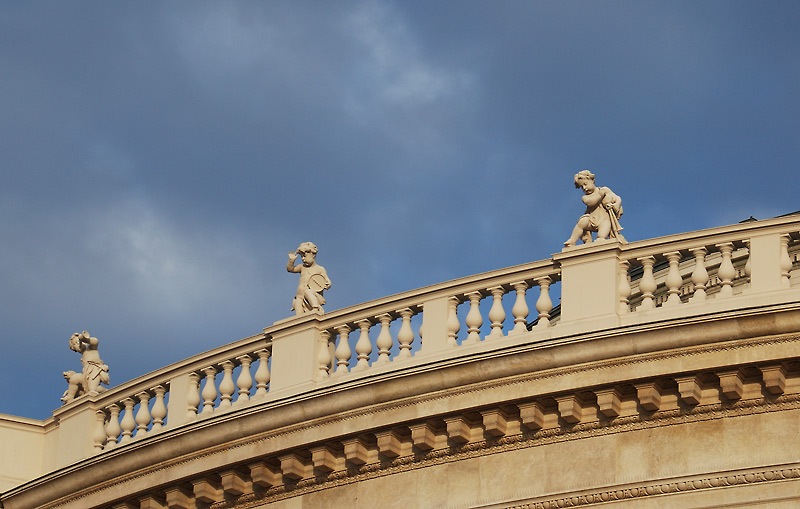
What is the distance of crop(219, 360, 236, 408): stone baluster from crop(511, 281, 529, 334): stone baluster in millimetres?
4695

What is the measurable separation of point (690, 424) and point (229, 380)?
25.2ft

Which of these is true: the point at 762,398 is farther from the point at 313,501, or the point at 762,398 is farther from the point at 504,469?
the point at 313,501

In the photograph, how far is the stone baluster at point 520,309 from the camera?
29.6 m

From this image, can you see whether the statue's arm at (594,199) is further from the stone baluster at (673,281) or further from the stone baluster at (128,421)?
the stone baluster at (128,421)

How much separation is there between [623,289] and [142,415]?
810cm

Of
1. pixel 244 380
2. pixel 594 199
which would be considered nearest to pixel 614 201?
pixel 594 199

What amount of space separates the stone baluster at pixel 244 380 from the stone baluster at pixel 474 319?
370cm

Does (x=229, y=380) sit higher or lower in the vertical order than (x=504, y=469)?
higher

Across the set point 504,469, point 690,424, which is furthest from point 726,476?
point 504,469

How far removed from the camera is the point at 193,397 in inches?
1289

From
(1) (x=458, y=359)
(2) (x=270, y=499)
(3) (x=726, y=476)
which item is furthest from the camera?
(2) (x=270, y=499)

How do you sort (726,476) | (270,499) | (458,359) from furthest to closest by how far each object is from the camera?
(270,499) → (458,359) → (726,476)

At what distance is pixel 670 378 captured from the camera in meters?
27.5

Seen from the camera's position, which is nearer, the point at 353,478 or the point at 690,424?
the point at 690,424
